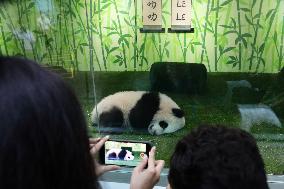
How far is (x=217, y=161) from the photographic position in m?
0.85

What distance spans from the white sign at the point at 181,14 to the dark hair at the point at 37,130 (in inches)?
69.4

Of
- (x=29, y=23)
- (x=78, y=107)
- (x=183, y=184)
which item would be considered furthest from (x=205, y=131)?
(x=29, y=23)

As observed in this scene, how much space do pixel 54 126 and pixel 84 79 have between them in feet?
6.28

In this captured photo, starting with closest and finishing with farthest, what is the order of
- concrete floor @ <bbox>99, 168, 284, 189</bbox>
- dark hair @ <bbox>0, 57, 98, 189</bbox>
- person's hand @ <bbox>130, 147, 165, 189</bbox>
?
dark hair @ <bbox>0, 57, 98, 189</bbox> → person's hand @ <bbox>130, 147, 165, 189</bbox> → concrete floor @ <bbox>99, 168, 284, 189</bbox>

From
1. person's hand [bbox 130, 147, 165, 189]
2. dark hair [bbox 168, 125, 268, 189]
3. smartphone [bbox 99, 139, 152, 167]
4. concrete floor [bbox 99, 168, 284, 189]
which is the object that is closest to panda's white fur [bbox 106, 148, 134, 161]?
smartphone [bbox 99, 139, 152, 167]

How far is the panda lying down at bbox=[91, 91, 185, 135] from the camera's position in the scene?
8.14 ft

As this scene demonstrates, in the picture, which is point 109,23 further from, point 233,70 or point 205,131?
point 205,131

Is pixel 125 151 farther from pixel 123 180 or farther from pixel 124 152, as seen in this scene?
pixel 123 180

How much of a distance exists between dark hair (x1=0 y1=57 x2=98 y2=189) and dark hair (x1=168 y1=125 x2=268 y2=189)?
1.10ft

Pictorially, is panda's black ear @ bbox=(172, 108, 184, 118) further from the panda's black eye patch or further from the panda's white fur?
the panda's white fur

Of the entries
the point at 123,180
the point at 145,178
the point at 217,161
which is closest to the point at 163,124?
the point at 123,180

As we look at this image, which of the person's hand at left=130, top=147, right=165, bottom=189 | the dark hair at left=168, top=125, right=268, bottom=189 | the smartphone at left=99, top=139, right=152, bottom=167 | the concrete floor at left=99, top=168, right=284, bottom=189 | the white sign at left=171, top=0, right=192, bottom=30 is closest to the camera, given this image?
the dark hair at left=168, top=125, right=268, bottom=189

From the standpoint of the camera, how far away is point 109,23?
7.83 ft

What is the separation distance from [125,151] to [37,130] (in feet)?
3.68
